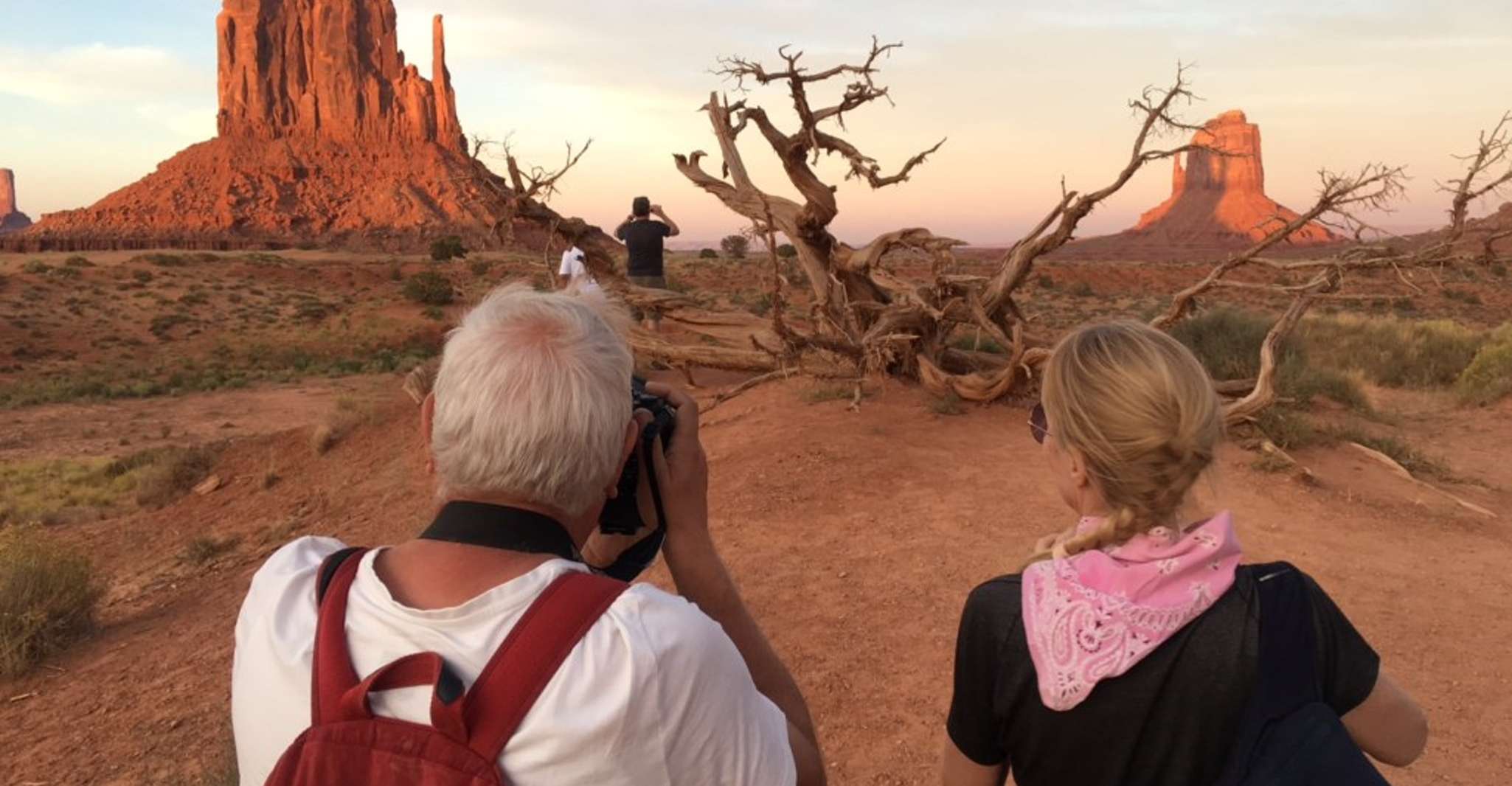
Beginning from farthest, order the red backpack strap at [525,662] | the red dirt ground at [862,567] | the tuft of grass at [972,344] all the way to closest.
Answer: the tuft of grass at [972,344] < the red dirt ground at [862,567] < the red backpack strap at [525,662]

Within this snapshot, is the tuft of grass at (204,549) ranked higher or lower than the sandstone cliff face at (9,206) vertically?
lower

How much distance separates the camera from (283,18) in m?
96.2

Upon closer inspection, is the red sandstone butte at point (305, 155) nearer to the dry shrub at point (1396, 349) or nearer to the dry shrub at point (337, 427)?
the dry shrub at point (337, 427)

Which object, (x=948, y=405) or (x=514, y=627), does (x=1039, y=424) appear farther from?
(x=948, y=405)

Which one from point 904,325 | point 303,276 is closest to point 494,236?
point 904,325

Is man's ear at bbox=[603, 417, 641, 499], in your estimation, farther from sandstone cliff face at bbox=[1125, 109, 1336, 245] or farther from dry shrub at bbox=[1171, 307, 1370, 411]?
sandstone cliff face at bbox=[1125, 109, 1336, 245]

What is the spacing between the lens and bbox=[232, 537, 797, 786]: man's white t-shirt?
3.58 ft

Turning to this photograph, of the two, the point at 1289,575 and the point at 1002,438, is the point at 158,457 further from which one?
the point at 1289,575

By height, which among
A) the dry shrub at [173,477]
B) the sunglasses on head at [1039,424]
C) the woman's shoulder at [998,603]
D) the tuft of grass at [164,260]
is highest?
the tuft of grass at [164,260]

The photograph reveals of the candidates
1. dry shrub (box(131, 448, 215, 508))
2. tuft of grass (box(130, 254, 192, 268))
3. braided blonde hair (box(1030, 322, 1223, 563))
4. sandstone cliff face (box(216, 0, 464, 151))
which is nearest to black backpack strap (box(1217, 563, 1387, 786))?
braided blonde hair (box(1030, 322, 1223, 563))

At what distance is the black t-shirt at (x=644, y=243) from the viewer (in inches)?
411

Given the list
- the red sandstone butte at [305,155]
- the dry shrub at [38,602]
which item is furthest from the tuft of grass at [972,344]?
the red sandstone butte at [305,155]

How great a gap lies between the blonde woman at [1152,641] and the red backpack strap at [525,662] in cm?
72

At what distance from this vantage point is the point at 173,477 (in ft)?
34.7
